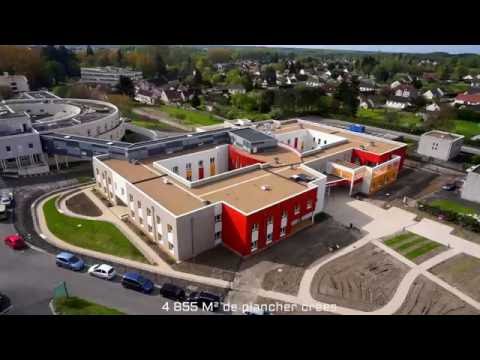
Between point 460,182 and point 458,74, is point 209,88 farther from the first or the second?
point 458,74

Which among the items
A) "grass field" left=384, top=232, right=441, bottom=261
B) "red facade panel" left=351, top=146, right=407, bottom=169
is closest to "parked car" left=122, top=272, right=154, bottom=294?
"grass field" left=384, top=232, right=441, bottom=261

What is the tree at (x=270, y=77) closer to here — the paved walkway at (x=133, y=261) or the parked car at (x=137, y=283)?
the paved walkway at (x=133, y=261)

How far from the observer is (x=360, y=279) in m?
26.2

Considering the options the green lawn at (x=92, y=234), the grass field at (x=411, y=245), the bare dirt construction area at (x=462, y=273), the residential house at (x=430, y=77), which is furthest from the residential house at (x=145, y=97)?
the residential house at (x=430, y=77)

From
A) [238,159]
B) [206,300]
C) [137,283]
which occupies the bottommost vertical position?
[206,300]

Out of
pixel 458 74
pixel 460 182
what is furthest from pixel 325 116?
pixel 458 74

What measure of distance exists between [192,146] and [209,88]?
78085mm

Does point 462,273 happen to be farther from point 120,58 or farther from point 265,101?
point 120,58

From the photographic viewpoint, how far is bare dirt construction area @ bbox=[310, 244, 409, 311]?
79.6 ft

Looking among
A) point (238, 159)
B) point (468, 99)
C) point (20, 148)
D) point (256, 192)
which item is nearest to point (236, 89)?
point (468, 99)

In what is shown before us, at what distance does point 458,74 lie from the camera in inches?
5448

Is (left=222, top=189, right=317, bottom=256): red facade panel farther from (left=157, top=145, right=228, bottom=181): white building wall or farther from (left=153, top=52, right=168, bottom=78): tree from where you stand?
(left=153, top=52, right=168, bottom=78): tree

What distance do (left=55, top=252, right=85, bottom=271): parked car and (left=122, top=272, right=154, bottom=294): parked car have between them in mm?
4051

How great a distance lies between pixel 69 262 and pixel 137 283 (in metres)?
6.06
